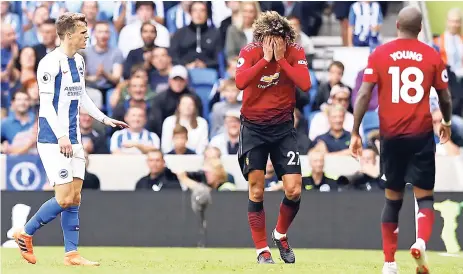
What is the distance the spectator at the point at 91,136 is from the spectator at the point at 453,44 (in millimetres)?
5029

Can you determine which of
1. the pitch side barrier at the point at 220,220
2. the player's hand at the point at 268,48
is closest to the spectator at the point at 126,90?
the pitch side barrier at the point at 220,220

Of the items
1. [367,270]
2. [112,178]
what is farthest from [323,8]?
[367,270]

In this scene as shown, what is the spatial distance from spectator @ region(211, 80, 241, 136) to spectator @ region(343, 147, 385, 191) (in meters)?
1.97

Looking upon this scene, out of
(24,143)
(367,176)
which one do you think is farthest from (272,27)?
(24,143)

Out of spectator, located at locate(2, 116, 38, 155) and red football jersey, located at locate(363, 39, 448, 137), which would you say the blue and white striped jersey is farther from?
spectator, located at locate(2, 116, 38, 155)

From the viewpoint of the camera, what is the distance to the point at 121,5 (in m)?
16.6

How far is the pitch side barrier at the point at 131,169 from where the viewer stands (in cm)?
1475

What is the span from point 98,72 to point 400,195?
8.31 m

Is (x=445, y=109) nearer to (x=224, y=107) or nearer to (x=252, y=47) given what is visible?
(x=252, y=47)

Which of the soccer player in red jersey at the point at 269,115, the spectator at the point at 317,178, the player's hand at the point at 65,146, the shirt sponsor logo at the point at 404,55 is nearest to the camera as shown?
the shirt sponsor logo at the point at 404,55

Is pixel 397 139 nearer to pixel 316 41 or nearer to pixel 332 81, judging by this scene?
pixel 332 81

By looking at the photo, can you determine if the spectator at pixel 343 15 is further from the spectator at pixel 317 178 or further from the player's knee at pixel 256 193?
the player's knee at pixel 256 193

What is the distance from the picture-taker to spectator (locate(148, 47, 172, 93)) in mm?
15922

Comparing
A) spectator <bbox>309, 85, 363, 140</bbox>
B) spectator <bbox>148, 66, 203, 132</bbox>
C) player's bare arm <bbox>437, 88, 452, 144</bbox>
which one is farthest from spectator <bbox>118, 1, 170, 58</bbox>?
player's bare arm <bbox>437, 88, 452, 144</bbox>
